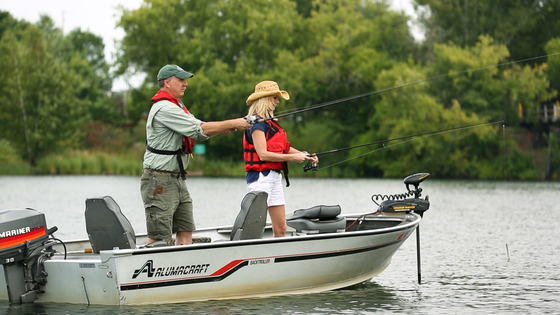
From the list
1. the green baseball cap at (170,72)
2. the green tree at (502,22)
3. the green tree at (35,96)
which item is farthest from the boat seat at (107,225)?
the green tree at (502,22)

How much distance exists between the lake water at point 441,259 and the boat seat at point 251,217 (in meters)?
0.61

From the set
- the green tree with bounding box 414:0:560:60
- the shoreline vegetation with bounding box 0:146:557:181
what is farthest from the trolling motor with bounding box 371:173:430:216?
the green tree with bounding box 414:0:560:60

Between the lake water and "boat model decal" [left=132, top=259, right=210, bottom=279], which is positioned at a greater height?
"boat model decal" [left=132, top=259, right=210, bottom=279]

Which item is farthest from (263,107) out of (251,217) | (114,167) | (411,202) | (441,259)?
(114,167)

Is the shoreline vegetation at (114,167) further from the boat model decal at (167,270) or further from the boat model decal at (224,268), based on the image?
the boat model decal at (167,270)

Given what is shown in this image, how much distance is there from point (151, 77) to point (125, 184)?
20.2 metres

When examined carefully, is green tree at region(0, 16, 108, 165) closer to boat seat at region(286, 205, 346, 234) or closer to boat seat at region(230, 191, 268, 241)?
boat seat at region(286, 205, 346, 234)

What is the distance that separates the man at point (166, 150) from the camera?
8.42m

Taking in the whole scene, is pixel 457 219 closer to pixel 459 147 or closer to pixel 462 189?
pixel 462 189

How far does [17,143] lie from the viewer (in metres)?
49.0

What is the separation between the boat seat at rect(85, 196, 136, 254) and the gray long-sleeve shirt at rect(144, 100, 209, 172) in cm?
49

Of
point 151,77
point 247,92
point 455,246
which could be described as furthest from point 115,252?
point 151,77

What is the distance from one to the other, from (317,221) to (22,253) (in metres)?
3.06

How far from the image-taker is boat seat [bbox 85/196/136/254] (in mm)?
8539
